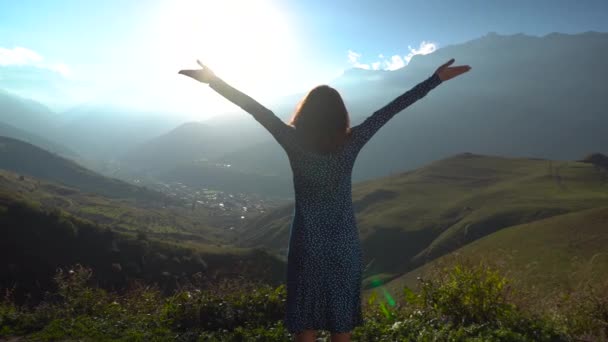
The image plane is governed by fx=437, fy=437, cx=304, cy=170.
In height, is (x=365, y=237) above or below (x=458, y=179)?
below

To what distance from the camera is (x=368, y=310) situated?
28.2 ft

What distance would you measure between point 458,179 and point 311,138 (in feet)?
481

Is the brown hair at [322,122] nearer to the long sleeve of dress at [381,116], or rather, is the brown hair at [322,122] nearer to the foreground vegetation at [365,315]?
the long sleeve of dress at [381,116]

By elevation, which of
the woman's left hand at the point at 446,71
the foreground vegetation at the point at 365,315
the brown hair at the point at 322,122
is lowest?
the foreground vegetation at the point at 365,315

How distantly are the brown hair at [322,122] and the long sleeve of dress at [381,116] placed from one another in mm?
199

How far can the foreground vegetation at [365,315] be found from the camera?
21.9 ft

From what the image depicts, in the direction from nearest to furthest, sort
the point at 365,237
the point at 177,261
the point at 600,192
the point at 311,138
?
the point at 311,138
the point at 177,261
the point at 600,192
the point at 365,237

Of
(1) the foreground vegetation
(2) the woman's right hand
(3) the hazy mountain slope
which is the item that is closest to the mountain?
(3) the hazy mountain slope

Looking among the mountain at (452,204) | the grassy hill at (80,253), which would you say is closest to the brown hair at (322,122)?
the grassy hill at (80,253)

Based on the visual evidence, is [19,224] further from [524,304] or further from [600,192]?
[600,192]

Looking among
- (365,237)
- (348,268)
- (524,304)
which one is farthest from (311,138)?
(365,237)

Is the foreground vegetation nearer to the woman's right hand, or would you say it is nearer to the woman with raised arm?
the woman with raised arm

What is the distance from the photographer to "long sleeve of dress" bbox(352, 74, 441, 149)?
4.16m

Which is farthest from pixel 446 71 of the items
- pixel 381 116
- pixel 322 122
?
pixel 322 122
